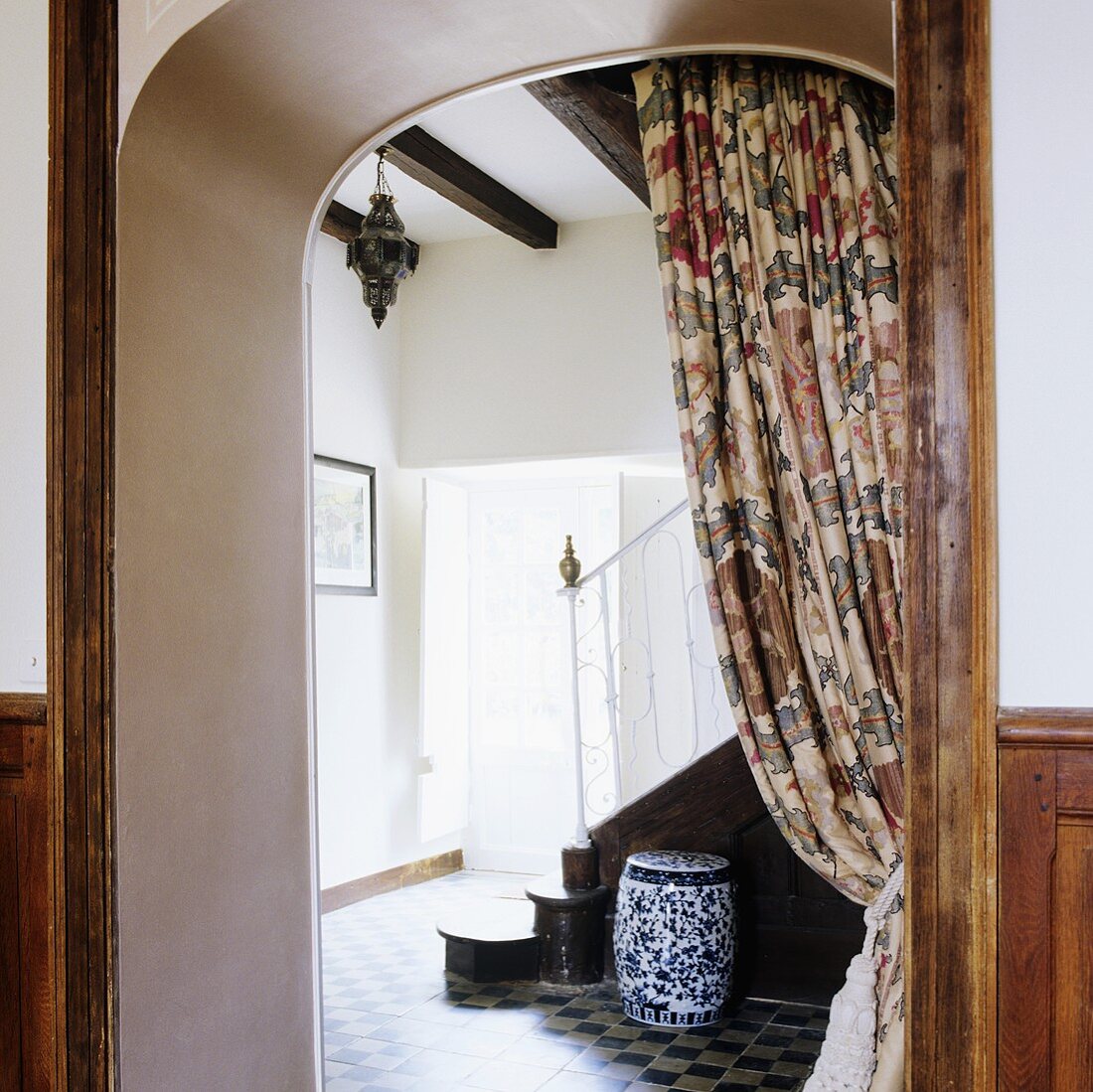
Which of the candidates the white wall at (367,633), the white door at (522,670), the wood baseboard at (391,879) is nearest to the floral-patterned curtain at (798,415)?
the white wall at (367,633)

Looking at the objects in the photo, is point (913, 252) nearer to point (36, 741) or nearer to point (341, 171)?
point (341, 171)

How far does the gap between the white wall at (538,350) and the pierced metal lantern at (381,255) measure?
1642mm

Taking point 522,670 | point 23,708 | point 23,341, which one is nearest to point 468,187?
point 522,670

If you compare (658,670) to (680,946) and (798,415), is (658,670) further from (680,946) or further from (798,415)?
(798,415)

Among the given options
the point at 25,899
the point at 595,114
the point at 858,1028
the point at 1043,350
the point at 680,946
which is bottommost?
the point at 680,946

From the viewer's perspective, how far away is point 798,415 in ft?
7.86

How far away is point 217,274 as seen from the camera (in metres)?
2.46

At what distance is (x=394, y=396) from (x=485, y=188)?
4.50 ft

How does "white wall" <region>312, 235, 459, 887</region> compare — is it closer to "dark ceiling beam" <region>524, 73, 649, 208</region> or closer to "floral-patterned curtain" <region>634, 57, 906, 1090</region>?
"dark ceiling beam" <region>524, 73, 649, 208</region>

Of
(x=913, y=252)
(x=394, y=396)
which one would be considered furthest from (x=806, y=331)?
(x=394, y=396)

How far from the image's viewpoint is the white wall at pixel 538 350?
5.46 metres

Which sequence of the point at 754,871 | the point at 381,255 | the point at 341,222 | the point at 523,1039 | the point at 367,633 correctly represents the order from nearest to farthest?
1. the point at 523,1039
2. the point at 381,255
3. the point at 754,871
4. the point at 341,222
5. the point at 367,633

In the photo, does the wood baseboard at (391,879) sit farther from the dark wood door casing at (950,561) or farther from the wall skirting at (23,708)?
the dark wood door casing at (950,561)

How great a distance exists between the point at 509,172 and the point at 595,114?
4.19 feet
